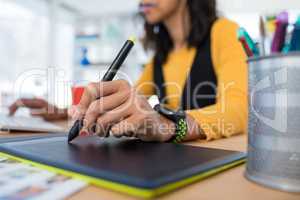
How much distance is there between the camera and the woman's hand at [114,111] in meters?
0.41

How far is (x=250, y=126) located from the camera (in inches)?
11.1

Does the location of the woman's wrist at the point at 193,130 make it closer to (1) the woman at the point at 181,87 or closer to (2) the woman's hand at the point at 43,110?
(1) the woman at the point at 181,87

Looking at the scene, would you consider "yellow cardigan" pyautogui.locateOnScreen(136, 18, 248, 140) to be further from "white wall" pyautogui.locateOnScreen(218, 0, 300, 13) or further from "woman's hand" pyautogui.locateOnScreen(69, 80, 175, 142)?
"white wall" pyautogui.locateOnScreen(218, 0, 300, 13)

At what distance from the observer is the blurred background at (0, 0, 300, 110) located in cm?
226

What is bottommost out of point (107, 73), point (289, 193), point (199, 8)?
point (289, 193)

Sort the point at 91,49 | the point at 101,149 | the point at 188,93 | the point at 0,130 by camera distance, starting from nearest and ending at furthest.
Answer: the point at 101,149 < the point at 0,130 < the point at 188,93 < the point at 91,49

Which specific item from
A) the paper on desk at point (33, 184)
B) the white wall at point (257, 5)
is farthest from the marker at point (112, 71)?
the white wall at point (257, 5)

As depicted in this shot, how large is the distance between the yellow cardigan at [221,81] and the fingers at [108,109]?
17 centimetres

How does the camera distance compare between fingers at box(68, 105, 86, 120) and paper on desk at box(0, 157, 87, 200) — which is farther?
fingers at box(68, 105, 86, 120)

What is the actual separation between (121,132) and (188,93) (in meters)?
0.55

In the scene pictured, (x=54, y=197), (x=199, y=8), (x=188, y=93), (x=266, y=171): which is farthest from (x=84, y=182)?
(x=199, y=8)

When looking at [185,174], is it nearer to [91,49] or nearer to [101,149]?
[101,149]

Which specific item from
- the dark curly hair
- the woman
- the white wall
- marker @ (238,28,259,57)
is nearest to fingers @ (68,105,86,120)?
the woman

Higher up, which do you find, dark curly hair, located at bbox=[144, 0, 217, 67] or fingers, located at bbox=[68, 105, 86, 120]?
dark curly hair, located at bbox=[144, 0, 217, 67]
